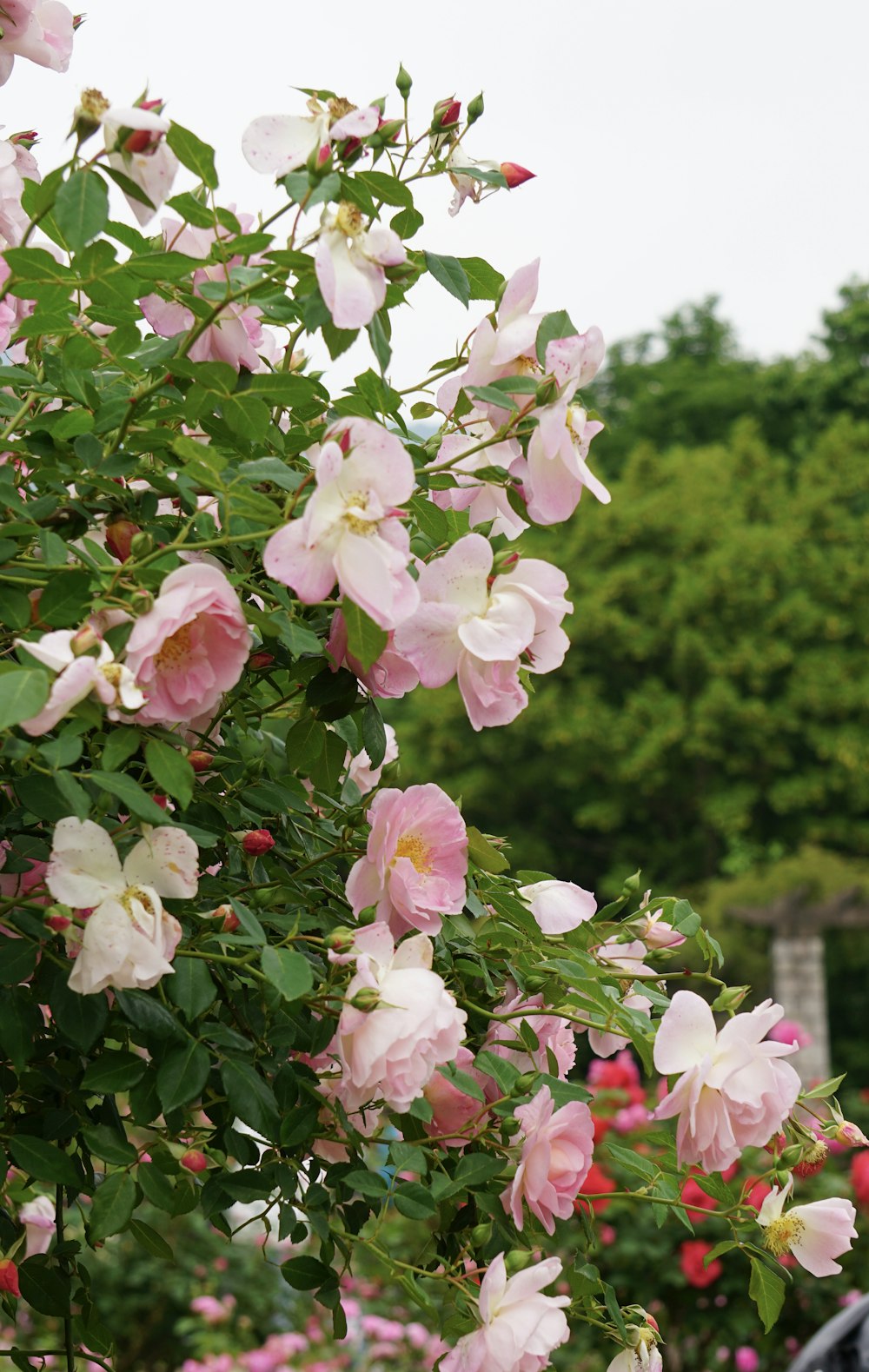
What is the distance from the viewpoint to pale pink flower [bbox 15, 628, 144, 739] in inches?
31.9

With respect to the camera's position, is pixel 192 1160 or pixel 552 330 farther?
pixel 192 1160

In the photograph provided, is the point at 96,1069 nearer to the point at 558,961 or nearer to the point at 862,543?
the point at 558,961

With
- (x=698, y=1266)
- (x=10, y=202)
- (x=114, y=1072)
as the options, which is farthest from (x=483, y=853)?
(x=698, y=1266)

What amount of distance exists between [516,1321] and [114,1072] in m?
0.31

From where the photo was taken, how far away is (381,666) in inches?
38.5

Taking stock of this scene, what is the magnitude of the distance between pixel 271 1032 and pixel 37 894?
21 cm

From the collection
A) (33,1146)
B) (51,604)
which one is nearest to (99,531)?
(51,604)

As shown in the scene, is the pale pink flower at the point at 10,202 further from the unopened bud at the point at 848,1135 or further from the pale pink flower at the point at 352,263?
the unopened bud at the point at 848,1135

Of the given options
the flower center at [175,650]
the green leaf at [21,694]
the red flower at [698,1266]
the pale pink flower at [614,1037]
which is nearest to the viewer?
the green leaf at [21,694]

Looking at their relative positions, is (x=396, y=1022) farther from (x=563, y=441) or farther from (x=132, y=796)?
(x=563, y=441)

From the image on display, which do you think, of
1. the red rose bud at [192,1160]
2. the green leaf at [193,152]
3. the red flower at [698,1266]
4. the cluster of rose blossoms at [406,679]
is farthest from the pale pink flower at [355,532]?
the red flower at [698,1266]

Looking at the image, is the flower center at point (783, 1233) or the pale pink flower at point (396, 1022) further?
the flower center at point (783, 1233)

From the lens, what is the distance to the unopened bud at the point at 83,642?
83cm

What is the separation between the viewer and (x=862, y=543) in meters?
17.6
